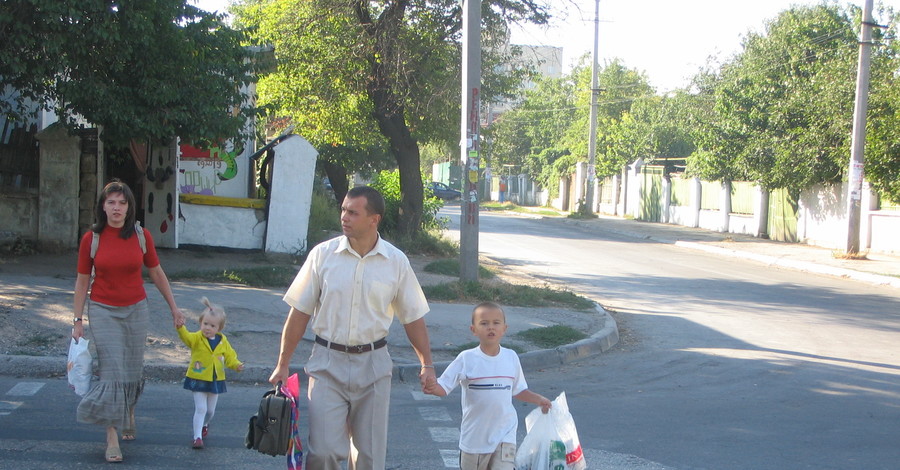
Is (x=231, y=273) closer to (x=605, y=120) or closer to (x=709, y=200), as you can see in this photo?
(x=709, y=200)

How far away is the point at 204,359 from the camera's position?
17.9 ft

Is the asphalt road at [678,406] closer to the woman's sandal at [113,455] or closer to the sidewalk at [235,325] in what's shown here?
the woman's sandal at [113,455]

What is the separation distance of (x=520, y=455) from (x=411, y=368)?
11.4 ft

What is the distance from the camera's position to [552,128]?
61.8 m

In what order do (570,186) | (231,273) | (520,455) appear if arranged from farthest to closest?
1. (570,186)
2. (231,273)
3. (520,455)

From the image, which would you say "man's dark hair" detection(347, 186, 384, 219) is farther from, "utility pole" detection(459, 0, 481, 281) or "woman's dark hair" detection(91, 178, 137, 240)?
"utility pole" detection(459, 0, 481, 281)

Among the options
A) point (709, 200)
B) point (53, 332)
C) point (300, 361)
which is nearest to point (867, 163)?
point (709, 200)

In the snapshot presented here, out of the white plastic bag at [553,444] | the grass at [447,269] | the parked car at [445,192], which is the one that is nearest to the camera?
the white plastic bag at [553,444]

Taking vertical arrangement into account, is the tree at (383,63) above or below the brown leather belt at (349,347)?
above

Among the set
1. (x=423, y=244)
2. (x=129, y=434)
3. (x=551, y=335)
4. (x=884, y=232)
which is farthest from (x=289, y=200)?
(x=884, y=232)

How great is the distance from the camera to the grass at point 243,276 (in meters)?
11.7

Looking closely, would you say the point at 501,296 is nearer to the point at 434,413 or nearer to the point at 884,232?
the point at 434,413

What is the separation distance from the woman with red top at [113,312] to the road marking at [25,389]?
1832 millimetres

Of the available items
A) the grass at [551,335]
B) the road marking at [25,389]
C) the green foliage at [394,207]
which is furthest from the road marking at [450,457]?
the green foliage at [394,207]
